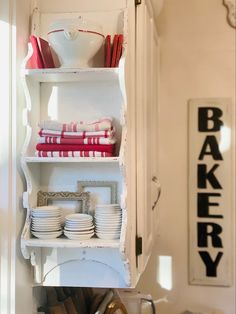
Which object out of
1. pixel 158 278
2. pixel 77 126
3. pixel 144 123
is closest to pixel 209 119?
pixel 144 123

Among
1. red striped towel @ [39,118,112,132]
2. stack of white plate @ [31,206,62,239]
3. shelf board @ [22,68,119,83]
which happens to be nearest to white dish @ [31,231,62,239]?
stack of white plate @ [31,206,62,239]

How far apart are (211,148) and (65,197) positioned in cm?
105

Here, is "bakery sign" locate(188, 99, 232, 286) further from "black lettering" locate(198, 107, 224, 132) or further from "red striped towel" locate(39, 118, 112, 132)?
"red striped towel" locate(39, 118, 112, 132)

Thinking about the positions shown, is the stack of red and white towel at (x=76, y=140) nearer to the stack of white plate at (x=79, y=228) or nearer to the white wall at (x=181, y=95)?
the stack of white plate at (x=79, y=228)

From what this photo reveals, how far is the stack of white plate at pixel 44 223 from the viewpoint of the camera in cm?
142

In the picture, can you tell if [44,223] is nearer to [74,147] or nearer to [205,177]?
[74,147]

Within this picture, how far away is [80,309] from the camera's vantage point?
1816 mm

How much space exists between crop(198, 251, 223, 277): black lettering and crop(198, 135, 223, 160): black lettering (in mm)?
526

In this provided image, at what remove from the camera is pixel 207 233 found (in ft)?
7.39

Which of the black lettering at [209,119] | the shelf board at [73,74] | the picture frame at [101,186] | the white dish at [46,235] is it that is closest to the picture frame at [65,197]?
the picture frame at [101,186]

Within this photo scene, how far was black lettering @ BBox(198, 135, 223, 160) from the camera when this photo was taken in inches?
88.5

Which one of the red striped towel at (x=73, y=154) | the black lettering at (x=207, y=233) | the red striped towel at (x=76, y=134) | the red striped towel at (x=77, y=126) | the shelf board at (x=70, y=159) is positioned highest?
the red striped towel at (x=77, y=126)

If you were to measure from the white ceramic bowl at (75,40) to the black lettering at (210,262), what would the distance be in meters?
1.33

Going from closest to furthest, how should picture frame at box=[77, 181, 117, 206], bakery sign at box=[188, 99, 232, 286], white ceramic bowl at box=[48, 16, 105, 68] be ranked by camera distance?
white ceramic bowl at box=[48, 16, 105, 68], picture frame at box=[77, 181, 117, 206], bakery sign at box=[188, 99, 232, 286]
